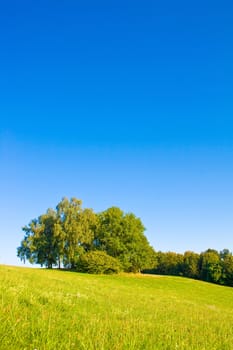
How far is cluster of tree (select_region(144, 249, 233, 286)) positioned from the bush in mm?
31787

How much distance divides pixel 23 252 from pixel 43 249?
16.1 ft

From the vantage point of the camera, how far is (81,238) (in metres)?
62.2

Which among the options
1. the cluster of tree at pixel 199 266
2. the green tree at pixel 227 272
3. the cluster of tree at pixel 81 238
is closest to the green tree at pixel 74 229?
the cluster of tree at pixel 81 238

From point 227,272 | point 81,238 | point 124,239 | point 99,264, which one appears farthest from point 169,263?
point 99,264

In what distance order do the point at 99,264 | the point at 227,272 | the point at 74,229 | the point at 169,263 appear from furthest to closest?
the point at 169,263
the point at 227,272
the point at 74,229
the point at 99,264

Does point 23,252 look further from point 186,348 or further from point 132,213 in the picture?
point 186,348

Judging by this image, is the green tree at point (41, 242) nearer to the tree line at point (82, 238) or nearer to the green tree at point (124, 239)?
the tree line at point (82, 238)

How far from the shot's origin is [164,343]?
5.11m

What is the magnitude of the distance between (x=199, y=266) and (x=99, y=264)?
62.6m

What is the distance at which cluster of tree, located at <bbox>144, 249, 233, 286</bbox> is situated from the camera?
80.0m

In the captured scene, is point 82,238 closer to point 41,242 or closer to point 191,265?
point 41,242

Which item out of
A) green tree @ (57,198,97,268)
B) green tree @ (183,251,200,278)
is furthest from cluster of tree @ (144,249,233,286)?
green tree @ (57,198,97,268)

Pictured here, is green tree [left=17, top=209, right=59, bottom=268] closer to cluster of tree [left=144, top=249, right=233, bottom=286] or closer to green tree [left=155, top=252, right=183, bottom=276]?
cluster of tree [left=144, top=249, right=233, bottom=286]

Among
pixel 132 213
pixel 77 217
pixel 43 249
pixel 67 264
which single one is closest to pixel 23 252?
pixel 43 249
